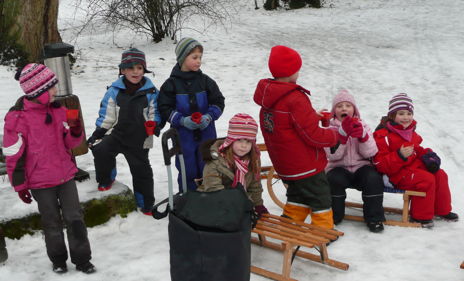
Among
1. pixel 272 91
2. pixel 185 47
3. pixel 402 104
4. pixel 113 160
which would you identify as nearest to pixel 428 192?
pixel 402 104

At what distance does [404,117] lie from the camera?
5.30 meters

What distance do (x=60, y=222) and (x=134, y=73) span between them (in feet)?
5.29

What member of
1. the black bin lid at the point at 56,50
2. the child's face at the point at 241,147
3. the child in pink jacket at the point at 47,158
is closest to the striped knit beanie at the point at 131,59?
the black bin lid at the point at 56,50

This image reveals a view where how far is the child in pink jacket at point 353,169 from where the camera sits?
5.22 m

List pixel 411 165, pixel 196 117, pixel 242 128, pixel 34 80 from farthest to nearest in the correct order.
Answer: pixel 411 165 → pixel 196 117 → pixel 242 128 → pixel 34 80

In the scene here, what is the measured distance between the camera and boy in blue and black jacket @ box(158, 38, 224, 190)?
508 centimetres

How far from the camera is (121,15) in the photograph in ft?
42.0

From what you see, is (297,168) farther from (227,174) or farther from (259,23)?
(259,23)

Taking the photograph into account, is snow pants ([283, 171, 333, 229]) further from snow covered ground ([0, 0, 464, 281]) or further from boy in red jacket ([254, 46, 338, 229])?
snow covered ground ([0, 0, 464, 281])

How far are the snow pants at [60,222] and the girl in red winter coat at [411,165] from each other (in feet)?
9.67

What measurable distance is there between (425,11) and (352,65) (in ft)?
25.3

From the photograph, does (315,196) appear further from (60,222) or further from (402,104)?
(60,222)

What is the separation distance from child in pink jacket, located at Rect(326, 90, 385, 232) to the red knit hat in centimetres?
83

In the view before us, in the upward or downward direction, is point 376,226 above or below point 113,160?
below
